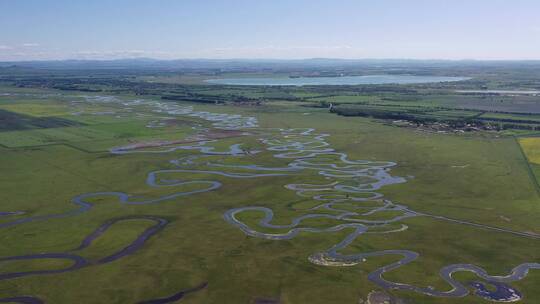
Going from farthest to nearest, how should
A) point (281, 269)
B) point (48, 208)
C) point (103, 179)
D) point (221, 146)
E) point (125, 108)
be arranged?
point (125, 108)
point (221, 146)
point (103, 179)
point (48, 208)
point (281, 269)

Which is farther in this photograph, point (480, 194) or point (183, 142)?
point (183, 142)

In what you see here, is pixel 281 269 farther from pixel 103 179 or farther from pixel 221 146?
pixel 221 146

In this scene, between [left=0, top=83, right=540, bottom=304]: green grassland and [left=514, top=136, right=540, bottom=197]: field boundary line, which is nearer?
[left=0, top=83, right=540, bottom=304]: green grassland

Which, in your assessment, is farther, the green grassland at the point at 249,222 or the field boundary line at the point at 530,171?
the field boundary line at the point at 530,171

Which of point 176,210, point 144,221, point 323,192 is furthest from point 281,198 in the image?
point 144,221

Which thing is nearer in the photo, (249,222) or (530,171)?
(249,222)

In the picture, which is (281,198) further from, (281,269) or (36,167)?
(36,167)

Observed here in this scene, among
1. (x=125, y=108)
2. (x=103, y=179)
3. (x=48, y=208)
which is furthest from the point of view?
(x=125, y=108)
